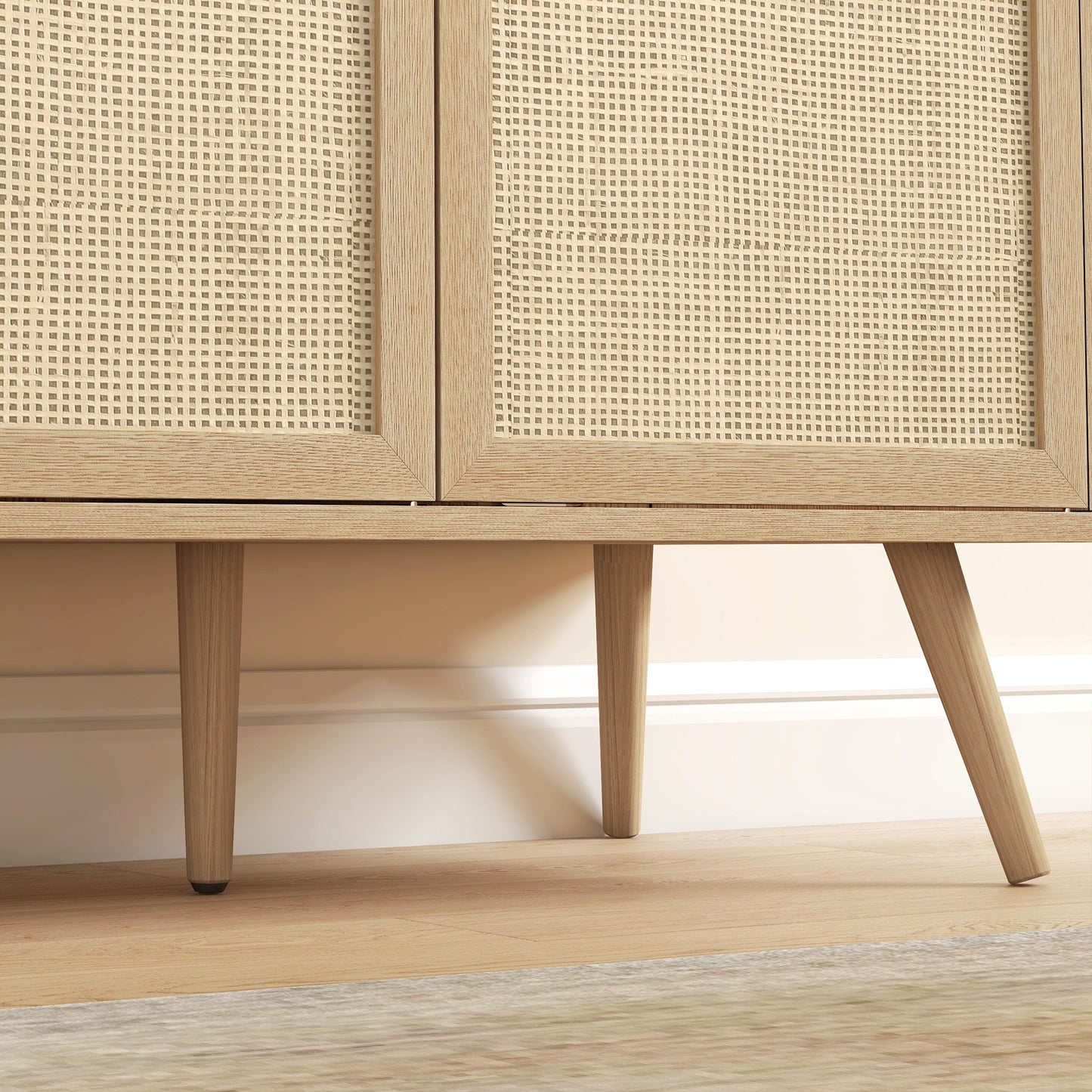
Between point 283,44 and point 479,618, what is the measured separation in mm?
573

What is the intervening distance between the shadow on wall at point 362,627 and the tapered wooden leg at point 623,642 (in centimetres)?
8

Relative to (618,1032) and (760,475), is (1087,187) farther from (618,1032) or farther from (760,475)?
(618,1032)

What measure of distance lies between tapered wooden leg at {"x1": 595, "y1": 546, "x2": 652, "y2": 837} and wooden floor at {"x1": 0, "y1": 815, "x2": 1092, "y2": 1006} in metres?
0.09

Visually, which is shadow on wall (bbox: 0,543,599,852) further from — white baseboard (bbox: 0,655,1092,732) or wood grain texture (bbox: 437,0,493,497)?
wood grain texture (bbox: 437,0,493,497)

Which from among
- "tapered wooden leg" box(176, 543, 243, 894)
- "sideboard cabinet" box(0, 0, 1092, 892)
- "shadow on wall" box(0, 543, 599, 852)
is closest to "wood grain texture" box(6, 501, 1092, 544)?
"sideboard cabinet" box(0, 0, 1092, 892)

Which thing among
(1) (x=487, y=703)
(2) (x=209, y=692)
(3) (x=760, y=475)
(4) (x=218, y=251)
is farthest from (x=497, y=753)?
(4) (x=218, y=251)

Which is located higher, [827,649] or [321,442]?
[321,442]

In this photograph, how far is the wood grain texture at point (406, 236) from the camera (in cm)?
77

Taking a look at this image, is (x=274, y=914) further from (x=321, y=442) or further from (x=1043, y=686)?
(x=1043, y=686)

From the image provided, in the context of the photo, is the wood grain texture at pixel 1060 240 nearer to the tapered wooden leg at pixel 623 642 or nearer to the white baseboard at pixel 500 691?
the tapered wooden leg at pixel 623 642

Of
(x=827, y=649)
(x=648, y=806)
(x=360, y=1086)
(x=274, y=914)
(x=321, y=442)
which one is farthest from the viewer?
(x=827, y=649)

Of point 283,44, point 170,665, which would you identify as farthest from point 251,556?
point 283,44

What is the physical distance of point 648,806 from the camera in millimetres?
1271

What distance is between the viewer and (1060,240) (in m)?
0.89
